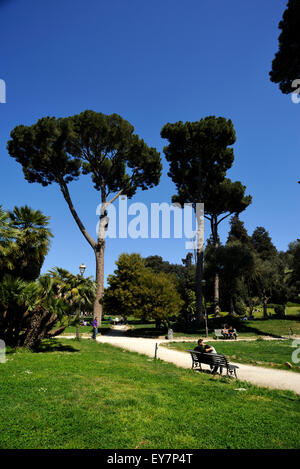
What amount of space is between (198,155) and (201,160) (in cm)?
66

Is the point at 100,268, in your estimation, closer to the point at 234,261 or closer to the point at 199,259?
the point at 199,259

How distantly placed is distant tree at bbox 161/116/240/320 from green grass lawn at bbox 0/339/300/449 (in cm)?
2219

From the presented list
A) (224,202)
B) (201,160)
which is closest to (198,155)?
(201,160)

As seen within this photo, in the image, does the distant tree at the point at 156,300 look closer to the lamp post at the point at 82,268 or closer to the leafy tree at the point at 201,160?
the leafy tree at the point at 201,160

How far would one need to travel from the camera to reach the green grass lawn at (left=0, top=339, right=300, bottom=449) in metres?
3.73

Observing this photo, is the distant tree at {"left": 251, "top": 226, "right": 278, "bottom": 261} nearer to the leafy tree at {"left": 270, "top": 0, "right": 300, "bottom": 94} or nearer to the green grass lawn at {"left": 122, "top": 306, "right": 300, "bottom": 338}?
the green grass lawn at {"left": 122, "top": 306, "right": 300, "bottom": 338}

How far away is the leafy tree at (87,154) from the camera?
87.1ft

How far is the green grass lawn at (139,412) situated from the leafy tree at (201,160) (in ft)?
70.6

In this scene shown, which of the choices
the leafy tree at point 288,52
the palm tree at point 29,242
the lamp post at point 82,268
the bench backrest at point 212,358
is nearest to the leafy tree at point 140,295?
the lamp post at point 82,268

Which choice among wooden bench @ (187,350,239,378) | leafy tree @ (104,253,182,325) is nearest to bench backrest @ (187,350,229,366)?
wooden bench @ (187,350,239,378)
